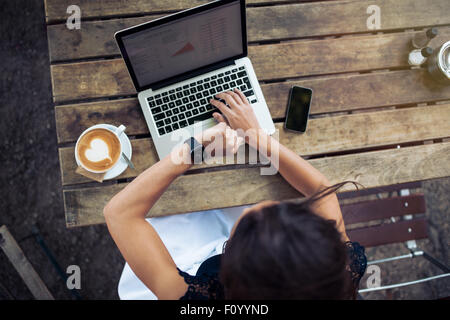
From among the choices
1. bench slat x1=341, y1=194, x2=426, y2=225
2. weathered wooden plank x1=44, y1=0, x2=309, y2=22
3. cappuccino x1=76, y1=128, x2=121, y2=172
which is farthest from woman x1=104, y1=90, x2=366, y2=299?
weathered wooden plank x1=44, y1=0, x2=309, y2=22

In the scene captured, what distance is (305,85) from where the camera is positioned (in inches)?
41.2

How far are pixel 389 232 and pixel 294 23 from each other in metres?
0.90

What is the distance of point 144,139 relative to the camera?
100cm

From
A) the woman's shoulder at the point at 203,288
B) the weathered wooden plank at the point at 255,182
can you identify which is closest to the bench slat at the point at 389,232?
the weathered wooden plank at the point at 255,182

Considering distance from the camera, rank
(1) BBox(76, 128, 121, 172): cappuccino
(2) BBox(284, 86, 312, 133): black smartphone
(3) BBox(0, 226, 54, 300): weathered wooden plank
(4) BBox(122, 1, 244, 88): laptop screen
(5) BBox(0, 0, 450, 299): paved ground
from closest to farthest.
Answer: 1. (4) BBox(122, 1, 244, 88): laptop screen
2. (1) BBox(76, 128, 121, 172): cappuccino
3. (2) BBox(284, 86, 312, 133): black smartphone
4. (3) BBox(0, 226, 54, 300): weathered wooden plank
5. (5) BBox(0, 0, 450, 299): paved ground

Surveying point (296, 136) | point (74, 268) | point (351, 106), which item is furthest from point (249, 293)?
point (74, 268)

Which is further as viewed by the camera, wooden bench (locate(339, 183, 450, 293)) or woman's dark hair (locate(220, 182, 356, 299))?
wooden bench (locate(339, 183, 450, 293))

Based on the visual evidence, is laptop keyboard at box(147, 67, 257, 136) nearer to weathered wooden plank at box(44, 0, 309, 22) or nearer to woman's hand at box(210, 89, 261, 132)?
woman's hand at box(210, 89, 261, 132)

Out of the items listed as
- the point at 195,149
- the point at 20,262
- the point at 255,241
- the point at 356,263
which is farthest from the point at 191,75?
the point at 20,262

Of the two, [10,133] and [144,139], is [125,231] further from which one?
[10,133]

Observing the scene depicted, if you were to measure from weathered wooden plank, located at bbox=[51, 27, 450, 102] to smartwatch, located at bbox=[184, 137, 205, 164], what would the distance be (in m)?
0.27

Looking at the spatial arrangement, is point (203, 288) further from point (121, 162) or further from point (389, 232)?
point (389, 232)

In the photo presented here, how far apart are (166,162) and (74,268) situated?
1.19 m

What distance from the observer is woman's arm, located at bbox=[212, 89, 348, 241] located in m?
0.97
